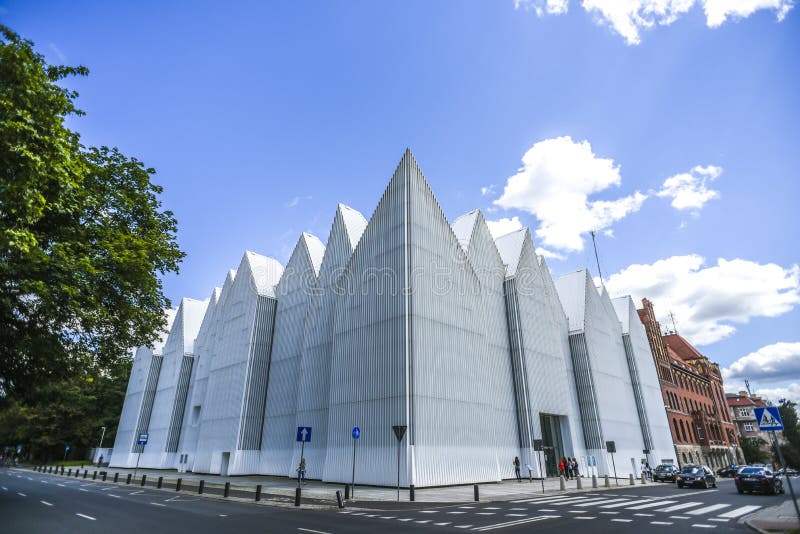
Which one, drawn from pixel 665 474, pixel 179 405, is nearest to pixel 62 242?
pixel 179 405

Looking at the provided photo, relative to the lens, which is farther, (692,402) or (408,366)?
(692,402)

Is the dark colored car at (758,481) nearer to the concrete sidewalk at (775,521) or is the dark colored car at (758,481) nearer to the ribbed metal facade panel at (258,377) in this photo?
Answer: the concrete sidewalk at (775,521)

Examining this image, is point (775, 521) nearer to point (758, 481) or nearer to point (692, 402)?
point (758, 481)

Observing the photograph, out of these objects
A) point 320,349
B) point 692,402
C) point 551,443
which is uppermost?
point 320,349

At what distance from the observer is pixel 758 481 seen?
20156 millimetres

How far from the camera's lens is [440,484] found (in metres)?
21.6

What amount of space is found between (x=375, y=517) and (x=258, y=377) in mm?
24942

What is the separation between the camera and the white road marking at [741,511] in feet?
41.0

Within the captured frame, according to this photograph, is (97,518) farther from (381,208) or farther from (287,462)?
(381,208)

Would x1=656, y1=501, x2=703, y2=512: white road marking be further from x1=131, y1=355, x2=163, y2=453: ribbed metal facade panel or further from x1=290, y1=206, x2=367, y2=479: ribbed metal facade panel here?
x1=131, y1=355, x2=163, y2=453: ribbed metal facade panel

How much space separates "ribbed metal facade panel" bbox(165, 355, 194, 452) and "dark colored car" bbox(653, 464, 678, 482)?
154 ft

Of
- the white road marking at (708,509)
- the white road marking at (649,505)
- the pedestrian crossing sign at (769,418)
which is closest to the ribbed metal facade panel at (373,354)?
the white road marking at (649,505)

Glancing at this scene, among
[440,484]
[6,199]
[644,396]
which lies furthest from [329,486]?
[644,396]

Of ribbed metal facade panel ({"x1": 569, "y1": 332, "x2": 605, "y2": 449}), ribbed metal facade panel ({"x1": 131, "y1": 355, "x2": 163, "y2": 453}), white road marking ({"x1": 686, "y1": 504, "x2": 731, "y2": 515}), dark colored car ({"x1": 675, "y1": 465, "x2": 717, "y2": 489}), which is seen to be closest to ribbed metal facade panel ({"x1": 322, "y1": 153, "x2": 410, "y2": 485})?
white road marking ({"x1": 686, "y1": 504, "x2": 731, "y2": 515})
